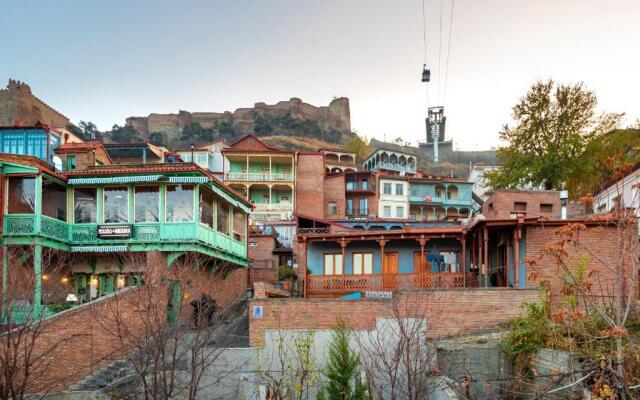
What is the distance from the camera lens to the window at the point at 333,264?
28.0m

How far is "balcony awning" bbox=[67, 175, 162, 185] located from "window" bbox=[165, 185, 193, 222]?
90 cm

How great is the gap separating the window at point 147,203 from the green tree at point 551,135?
79.1ft

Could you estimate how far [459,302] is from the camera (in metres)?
18.5

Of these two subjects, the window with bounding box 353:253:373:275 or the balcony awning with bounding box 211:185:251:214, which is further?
the window with bounding box 353:253:373:275

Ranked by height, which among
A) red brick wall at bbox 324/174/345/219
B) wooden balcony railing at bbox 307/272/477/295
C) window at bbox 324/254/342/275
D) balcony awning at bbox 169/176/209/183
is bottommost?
wooden balcony railing at bbox 307/272/477/295

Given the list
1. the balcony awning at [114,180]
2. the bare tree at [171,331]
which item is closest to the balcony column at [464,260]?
the bare tree at [171,331]

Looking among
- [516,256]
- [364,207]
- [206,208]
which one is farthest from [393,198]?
[516,256]

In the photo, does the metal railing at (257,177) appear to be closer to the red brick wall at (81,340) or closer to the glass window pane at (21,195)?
the glass window pane at (21,195)

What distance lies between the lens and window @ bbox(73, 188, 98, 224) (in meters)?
23.9

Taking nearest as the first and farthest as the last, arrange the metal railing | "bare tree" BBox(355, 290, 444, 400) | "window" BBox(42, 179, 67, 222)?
"bare tree" BBox(355, 290, 444, 400)
"window" BBox(42, 179, 67, 222)
the metal railing

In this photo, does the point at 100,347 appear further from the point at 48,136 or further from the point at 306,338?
the point at 48,136

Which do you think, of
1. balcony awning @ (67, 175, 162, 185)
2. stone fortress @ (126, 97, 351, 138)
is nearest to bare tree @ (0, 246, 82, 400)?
balcony awning @ (67, 175, 162, 185)

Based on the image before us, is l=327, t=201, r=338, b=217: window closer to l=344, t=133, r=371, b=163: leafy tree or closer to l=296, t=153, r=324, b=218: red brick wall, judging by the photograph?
l=296, t=153, r=324, b=218: red brick wall

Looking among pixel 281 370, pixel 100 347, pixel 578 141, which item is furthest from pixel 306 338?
pixel 578 141
